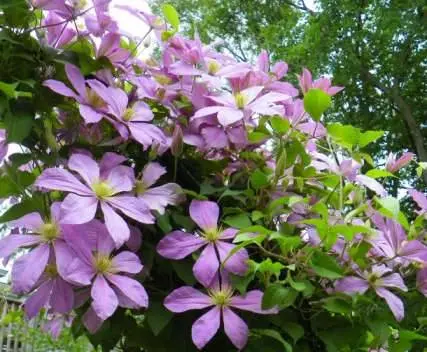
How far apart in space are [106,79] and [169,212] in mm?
160

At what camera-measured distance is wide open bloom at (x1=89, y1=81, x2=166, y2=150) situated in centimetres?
58

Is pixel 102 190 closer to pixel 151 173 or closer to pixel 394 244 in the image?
pixel 151 173

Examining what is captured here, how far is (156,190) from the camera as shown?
1.94 feet

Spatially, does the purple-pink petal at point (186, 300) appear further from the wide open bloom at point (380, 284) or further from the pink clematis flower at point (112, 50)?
the pink clematis flower at point (112, 50)

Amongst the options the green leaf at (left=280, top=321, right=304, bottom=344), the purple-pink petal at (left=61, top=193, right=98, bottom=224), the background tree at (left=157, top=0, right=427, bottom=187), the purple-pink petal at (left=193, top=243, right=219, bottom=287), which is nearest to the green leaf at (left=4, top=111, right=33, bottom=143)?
the purple-pink petal at (left=61, top=193, right=98, bottom=224)

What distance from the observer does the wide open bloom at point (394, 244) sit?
0.60 metres

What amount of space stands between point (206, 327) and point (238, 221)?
0.36 ft

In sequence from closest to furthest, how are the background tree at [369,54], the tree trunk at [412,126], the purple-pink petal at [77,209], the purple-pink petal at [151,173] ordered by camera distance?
the purple-pink petal at [77,209] < the purple-pink petal at [151,173] < the background tree at [369,54] < the tree trunk at [412,126]

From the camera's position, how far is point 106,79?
0.63 m

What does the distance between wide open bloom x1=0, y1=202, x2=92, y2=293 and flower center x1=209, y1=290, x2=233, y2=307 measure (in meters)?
0.13

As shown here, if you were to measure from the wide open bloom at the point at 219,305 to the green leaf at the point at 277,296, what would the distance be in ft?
0.05

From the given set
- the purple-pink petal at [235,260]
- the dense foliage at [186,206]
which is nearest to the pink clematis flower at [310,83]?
the dense foliage at [186,206]

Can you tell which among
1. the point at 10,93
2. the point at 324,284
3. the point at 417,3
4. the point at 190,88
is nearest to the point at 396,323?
the point at 324,284

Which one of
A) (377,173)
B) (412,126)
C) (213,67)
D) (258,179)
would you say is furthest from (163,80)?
(412,126)
